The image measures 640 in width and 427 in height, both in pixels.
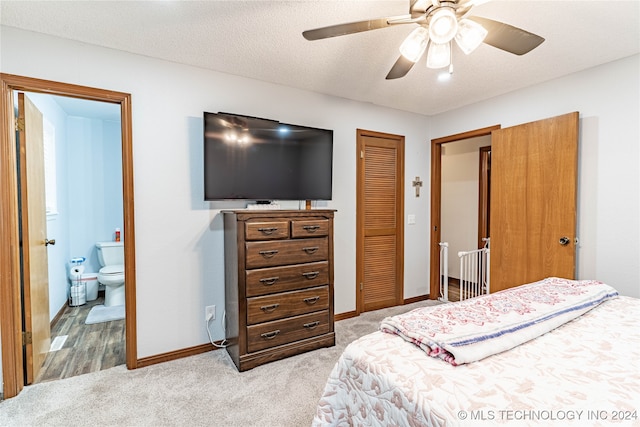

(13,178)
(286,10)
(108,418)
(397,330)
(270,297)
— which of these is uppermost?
(286,10)

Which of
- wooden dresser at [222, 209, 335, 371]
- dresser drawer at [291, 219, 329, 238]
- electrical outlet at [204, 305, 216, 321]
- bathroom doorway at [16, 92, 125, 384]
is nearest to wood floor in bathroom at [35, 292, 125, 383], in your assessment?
bathroom doorway at [16, 92, 125, 384]

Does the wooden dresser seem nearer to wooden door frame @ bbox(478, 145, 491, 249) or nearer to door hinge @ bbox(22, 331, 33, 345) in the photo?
door hinge @ bbox(22, 331, 33, 345)

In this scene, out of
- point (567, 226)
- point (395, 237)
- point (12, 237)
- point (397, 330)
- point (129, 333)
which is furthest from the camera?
point (395, 237)

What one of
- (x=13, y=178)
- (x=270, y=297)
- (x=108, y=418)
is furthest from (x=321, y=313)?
(x=13, y=178)

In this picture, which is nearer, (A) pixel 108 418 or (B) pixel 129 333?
(A) pixel 108 418

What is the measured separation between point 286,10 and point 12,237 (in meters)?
2.27

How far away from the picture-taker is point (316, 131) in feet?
9.47

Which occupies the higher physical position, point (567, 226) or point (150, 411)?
point (567, 226)

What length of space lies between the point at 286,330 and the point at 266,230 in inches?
33.2

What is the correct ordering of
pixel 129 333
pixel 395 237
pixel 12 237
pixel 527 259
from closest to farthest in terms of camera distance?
pixel 12 237, pixel 129 333, pixel 527 259, pixel 395 237

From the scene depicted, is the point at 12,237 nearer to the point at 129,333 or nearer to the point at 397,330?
the point at 129,333

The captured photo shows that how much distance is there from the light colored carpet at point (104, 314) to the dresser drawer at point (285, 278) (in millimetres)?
2084

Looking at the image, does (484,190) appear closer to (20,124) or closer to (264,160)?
(264,160)

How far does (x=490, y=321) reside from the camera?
1304 mm
